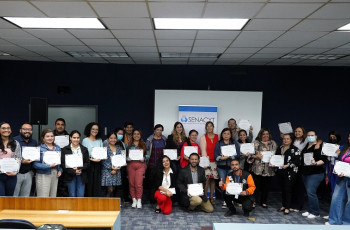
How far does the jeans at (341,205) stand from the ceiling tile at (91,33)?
4045mm

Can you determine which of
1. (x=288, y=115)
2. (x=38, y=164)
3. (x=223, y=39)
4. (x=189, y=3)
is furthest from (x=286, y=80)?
(x=38, y=164)

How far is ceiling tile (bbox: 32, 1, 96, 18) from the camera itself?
113 inches

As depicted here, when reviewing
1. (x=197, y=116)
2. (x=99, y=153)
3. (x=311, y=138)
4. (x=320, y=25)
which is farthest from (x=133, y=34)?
(x=311, y=138)

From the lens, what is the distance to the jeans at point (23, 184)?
4.08 meters

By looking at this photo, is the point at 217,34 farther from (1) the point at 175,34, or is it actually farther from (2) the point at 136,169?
(2) the point at 136,169

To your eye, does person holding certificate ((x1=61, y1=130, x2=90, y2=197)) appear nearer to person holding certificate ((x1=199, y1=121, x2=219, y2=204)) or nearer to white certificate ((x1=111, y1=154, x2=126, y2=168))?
white certificate ((x1=111, y1=154, x2=126, y2=168))

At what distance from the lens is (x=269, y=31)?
3.77m

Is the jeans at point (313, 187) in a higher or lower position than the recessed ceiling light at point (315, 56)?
lower

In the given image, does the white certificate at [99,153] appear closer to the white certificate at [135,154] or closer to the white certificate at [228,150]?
the white certificate at [135,154]

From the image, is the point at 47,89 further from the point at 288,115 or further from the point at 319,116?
the point at 319,116

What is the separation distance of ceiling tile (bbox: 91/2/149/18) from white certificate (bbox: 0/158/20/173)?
2230 millimetres

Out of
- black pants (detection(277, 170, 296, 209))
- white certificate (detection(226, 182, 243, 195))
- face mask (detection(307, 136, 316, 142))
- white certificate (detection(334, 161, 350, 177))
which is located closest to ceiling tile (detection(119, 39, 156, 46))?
white certificate (detection(226, 182, 243, 195))

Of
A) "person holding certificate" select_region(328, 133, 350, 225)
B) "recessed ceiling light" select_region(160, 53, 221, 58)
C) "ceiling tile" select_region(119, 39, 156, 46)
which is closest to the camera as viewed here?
"person holding certificate" select_region(328, 133, 350, 225)

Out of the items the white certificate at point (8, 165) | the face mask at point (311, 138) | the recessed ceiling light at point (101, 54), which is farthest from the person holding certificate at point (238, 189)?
the white certificate at point (8, 165)
